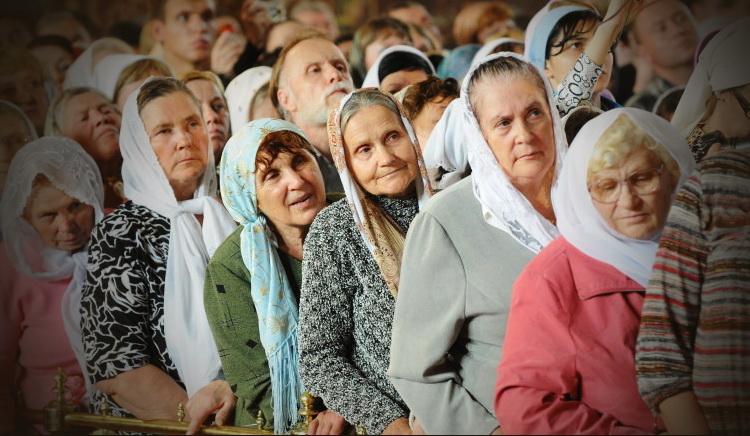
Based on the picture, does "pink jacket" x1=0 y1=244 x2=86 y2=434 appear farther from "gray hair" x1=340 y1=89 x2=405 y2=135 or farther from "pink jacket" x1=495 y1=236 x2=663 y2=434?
"pink jacket" x1=495 y1=236 x2=663 y2=434

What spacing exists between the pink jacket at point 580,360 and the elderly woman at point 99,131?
1.84 meters

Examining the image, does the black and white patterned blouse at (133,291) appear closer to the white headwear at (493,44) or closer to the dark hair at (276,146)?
the dark hair at (276,146)

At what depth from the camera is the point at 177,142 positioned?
351 cm

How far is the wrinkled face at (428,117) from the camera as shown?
10.6ft

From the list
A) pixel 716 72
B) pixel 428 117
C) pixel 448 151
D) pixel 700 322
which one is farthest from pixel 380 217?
pixel 716 72

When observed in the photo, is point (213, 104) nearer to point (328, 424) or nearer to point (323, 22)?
point (323, 22)

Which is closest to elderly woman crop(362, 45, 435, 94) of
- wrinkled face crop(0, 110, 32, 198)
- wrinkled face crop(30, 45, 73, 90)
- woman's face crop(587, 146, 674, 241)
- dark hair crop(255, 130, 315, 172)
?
dark hair crop(255, 130, 315, 172)

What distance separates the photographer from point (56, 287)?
374 centimetres

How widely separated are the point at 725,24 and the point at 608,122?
1.92ft

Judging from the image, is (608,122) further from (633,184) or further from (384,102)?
(384,102)

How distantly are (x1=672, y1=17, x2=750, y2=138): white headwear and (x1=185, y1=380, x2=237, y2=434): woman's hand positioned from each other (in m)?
1.78

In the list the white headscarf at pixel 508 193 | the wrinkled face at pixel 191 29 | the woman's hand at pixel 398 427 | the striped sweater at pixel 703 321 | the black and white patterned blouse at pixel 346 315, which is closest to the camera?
the striped sweater at pixel 703 321

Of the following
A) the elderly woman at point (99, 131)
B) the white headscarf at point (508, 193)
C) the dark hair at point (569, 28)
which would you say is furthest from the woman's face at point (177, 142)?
the dark hair at point (569, 28)

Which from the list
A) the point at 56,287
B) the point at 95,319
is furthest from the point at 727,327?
the point at 56,287
